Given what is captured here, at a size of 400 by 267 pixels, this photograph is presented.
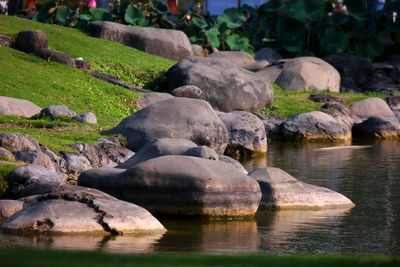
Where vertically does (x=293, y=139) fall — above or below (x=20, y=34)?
below

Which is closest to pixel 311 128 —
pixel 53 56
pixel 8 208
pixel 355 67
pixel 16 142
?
pixel 53 56

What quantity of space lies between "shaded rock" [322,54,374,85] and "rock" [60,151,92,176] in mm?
21189

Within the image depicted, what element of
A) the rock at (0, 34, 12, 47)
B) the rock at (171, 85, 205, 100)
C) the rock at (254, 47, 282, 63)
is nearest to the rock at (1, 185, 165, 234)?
the rock at (171, 85, 205, 100)

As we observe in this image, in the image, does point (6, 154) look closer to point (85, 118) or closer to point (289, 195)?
point (289, 195)

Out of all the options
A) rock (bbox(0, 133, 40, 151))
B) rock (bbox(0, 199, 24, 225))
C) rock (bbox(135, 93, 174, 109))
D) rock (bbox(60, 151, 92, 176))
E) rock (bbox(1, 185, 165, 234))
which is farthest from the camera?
rock (bbox(135, 93, 174, 109))

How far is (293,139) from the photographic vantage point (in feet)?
64.8

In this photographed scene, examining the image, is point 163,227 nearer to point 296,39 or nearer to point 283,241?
point 283,241

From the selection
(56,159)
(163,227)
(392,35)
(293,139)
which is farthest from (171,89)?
Answer: (392,35)

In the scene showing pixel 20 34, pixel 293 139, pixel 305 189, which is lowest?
pixel 293 139

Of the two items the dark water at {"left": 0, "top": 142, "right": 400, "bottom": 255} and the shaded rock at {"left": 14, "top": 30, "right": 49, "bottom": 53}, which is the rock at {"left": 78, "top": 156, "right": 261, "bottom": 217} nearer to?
the dark water at {"left": 0, "top": 142, "right": 400, "bottom": 255}

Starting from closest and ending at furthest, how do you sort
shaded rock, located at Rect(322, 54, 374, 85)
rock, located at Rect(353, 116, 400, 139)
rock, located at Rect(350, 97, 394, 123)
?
rock, located at Rect(353, 116, 400, 139), rock, located at Rect(350, 97, 394, 123), shaded rock, located at Rect(322, 54, 374, 85)

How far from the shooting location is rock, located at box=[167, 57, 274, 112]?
2053 centimetres

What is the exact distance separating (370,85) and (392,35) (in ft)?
18.1

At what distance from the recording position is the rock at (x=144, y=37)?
2552cm
